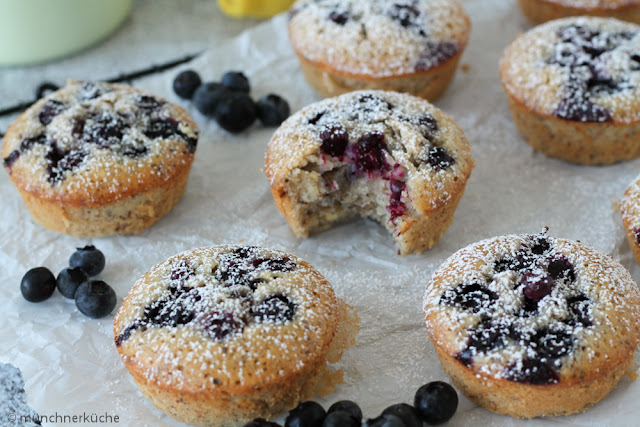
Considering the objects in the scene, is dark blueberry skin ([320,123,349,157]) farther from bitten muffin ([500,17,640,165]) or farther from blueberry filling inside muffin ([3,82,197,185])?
bitten muffin ([500,17,640,165])

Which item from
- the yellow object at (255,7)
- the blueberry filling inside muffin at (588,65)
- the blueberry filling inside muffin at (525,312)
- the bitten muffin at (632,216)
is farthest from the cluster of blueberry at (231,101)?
the bitten muffin at (632,216)

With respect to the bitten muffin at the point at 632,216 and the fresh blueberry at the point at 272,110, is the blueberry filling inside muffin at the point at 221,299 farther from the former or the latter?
the bitten muffin at the point at 632,216

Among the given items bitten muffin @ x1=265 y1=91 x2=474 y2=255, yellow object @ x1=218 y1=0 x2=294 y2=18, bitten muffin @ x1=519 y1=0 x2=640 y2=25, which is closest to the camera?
bitten muffin @ x1=265 y1=91 x2=474 y2=255

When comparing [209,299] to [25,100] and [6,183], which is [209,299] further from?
[25,100]

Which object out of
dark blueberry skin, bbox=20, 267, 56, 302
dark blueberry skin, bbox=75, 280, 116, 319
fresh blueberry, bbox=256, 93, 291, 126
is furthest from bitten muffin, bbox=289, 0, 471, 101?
dark blueberry skin, bbox=20, 267, 56, 302

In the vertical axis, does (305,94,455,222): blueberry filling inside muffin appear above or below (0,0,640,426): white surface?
above

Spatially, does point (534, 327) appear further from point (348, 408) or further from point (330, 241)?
point (330, 241)

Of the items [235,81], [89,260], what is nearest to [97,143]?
[89,260]
